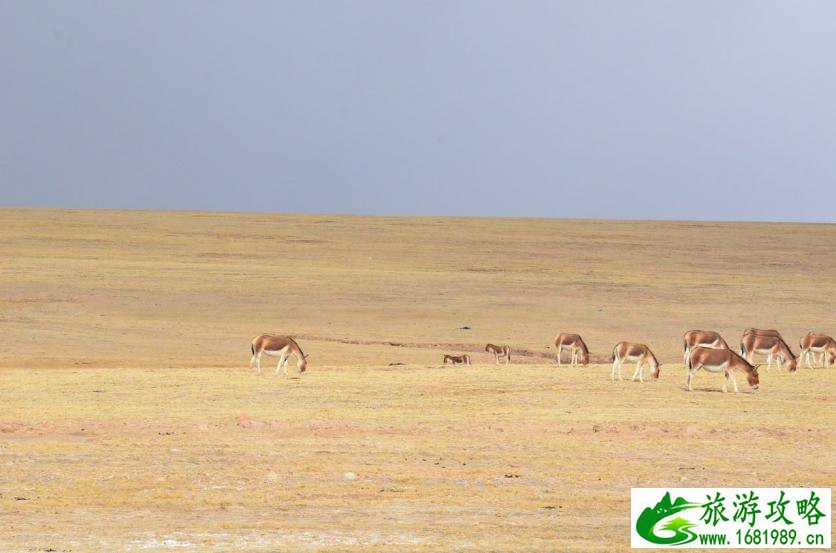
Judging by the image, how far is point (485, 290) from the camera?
5128 cm

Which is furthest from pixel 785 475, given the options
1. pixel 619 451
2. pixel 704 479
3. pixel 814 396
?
pixel 814 396

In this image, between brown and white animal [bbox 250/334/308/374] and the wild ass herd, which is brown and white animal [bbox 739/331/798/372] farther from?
brown and white animal [bbox 250/334/308/374]

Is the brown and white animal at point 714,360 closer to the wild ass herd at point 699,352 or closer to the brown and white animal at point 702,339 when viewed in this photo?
the wild ass herd at point 699,352

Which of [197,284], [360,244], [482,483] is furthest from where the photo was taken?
[360,244]

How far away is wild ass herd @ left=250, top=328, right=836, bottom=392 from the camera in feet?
73.8

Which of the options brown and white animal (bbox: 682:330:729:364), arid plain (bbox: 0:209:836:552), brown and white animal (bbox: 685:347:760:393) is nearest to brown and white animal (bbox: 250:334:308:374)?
arid plain (bbox: 0:209:836:552)

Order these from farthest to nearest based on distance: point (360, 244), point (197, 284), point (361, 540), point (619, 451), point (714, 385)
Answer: point (360, 244) → point (197, 284) → point (714, 385) → point (619, 451) → point (361, 540)

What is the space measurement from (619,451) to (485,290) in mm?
34220

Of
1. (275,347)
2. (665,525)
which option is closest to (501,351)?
(275,347)

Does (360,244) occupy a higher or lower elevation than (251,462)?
higher

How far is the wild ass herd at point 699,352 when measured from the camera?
73.8ft

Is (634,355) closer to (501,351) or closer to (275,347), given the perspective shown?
(275,347)

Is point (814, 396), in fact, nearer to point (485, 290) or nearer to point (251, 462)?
point (251, 462)

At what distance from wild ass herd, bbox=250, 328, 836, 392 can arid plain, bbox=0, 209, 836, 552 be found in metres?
0.54
